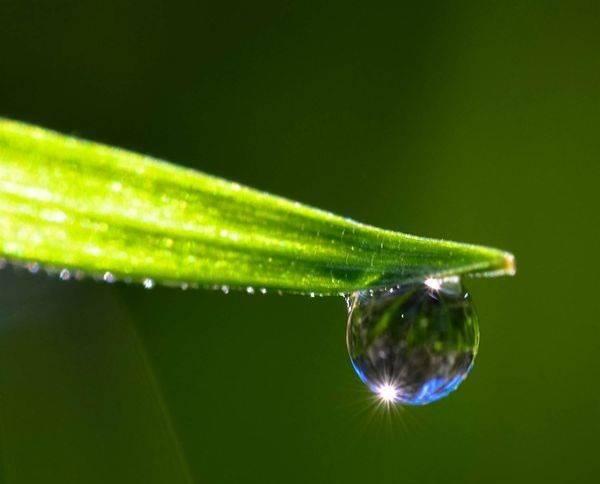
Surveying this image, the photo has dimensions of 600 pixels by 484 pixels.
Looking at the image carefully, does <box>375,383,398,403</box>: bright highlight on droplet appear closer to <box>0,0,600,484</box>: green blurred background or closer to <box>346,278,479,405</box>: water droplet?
<box>346,278,479,405</box>: water droplet

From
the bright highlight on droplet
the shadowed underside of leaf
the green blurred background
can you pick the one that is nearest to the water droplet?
the bright highlight on droplet

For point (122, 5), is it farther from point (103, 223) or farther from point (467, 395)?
point (103, 223)

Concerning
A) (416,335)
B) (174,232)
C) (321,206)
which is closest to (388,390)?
(416,335)

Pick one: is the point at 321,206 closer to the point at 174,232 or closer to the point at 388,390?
the point at 388,390

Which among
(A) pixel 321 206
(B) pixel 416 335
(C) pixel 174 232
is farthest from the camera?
(A) pixel 321 206

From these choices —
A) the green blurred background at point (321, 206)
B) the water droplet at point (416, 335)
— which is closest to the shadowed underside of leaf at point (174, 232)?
the water droplet at point (416, 335)

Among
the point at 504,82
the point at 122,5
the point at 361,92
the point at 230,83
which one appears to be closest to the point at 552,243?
the point at 504,82
